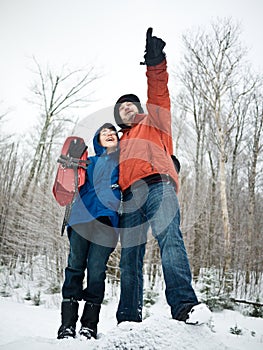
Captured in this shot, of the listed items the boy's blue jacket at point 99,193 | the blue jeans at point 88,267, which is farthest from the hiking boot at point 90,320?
the boy's blue jacket at point 99,193

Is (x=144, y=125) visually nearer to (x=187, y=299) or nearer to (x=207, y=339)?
(x=187, y=299)

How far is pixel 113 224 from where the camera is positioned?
2074mm

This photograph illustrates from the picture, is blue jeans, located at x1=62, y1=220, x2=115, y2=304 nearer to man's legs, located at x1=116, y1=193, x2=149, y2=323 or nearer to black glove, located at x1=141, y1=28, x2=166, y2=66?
man's legs, located at x1=116, y1=193, x2=149, y2=323

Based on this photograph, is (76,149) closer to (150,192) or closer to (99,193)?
(99,193)

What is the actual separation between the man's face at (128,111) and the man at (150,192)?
0.13m

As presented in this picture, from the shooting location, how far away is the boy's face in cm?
241

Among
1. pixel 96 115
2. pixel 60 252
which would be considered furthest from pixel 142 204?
pixel 60 252

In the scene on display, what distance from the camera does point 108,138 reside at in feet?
7.98

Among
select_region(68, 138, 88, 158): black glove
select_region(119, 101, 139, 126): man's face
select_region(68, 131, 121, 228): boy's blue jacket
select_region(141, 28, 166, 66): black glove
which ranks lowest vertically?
select_region(68, 131, 121, 228): boy's blue jacket

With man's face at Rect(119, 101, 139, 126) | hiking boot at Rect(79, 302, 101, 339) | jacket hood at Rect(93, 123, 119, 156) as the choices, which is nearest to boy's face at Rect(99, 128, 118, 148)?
jacket hood at Rect(93, 123, 119, 156)

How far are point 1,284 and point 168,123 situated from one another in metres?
8.13

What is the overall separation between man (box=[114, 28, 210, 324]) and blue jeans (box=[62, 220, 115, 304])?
0.59 ft

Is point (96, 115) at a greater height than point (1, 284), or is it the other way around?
point (96, 115)

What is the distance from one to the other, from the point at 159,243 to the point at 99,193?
0.67m
